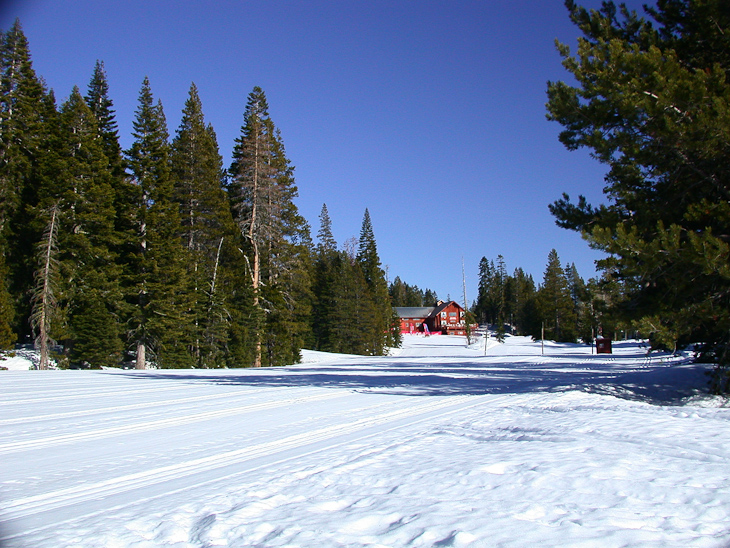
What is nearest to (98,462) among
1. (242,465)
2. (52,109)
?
(242,465)

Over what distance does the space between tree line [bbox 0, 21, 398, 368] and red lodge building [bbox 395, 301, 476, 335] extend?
72695mm

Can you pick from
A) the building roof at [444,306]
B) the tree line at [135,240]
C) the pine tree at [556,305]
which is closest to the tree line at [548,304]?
the pine tree at [556,305]

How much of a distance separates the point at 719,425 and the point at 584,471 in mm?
3269

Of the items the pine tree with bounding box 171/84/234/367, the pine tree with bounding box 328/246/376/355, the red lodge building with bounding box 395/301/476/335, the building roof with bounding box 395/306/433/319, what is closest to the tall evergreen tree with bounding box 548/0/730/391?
the pine tree with bounding box 171/84/234/367

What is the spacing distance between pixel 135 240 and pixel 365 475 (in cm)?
2449

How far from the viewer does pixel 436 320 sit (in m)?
107

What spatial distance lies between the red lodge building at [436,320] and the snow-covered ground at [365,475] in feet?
314

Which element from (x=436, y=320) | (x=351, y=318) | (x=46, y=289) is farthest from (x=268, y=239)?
(x=436, y=320)

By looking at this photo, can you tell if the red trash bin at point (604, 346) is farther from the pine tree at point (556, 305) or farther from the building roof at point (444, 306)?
the building roof at point (444, 306)

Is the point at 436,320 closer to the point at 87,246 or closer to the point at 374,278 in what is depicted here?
the point at 374,278

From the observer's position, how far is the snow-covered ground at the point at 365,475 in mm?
3027

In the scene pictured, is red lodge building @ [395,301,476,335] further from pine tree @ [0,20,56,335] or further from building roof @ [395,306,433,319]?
pine tree @ [0,20,56,335]

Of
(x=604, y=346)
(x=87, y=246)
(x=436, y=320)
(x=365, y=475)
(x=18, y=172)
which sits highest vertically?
(x=18, y=172)

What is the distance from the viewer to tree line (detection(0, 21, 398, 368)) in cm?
2388
